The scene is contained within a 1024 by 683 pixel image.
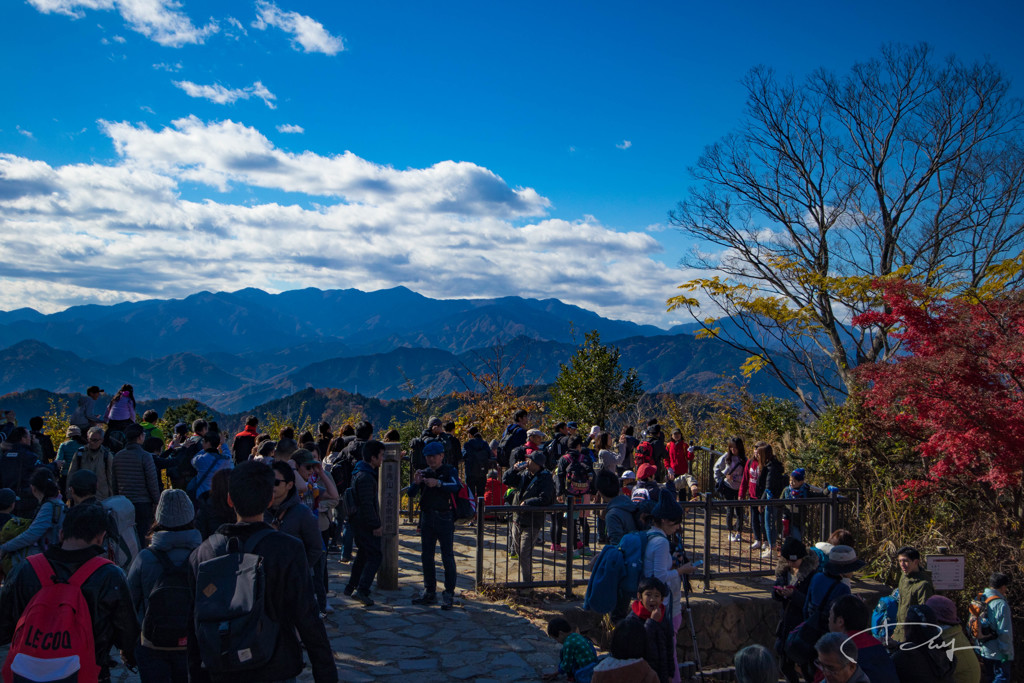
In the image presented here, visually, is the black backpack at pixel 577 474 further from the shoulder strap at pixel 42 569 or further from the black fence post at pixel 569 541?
the shoulder strap at pixel 42 569

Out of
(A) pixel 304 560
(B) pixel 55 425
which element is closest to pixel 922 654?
(A) pixel 304 560

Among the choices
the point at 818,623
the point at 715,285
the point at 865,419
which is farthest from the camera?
the point at 715,285

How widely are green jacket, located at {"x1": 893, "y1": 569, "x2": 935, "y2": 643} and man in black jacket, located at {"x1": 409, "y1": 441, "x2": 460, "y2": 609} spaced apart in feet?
13.7

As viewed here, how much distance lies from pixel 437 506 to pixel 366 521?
736 millimetres

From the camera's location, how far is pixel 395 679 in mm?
5562

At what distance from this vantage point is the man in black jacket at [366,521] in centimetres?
701

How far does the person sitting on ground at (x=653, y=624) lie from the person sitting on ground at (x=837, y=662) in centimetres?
104

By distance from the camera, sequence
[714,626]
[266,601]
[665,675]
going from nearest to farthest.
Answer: [266,601] < [665,675] < [714,626]

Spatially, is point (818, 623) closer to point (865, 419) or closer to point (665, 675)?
point (665, 675)

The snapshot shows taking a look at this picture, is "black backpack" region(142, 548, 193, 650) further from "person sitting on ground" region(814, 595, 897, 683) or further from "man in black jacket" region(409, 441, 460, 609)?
"person sitting on ground" region(814, 595, 897, 683)

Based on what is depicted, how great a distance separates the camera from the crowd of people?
3.01 m

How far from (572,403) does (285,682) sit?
1771 cm

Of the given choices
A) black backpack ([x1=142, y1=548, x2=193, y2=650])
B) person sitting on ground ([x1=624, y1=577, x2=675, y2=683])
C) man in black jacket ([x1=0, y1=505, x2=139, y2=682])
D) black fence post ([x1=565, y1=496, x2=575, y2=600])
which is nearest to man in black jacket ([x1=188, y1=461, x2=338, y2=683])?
black backpack ([x1=142, y1=548, x2=193, y2=650])

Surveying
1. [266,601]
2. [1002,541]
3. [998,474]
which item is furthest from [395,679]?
[1002,541]
